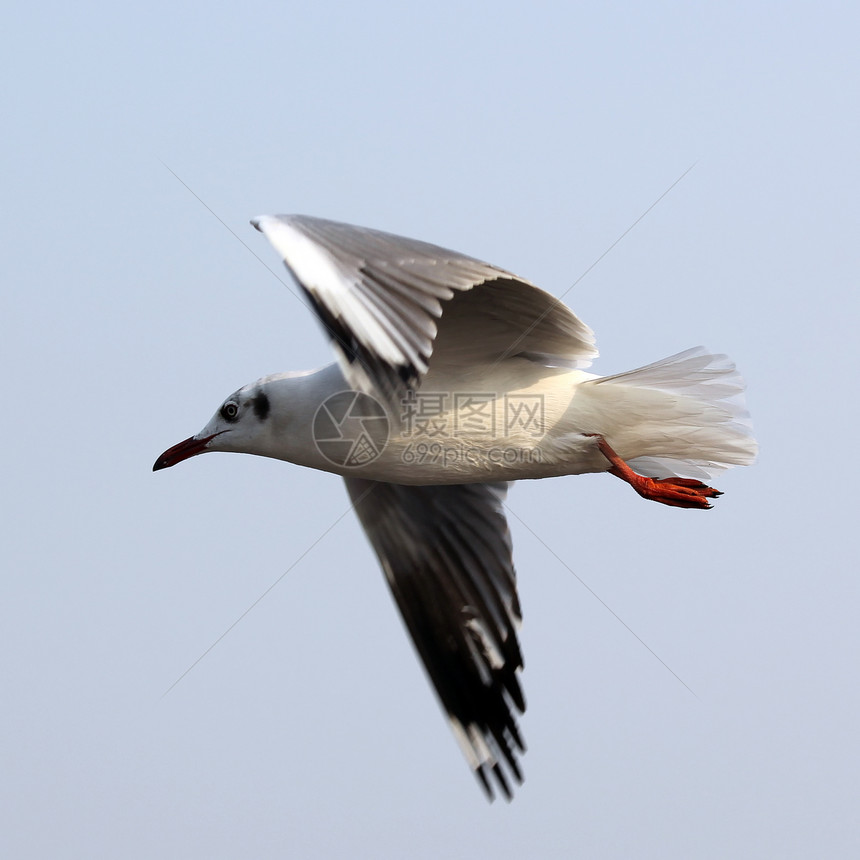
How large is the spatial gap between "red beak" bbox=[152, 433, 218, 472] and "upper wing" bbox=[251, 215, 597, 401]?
116cm

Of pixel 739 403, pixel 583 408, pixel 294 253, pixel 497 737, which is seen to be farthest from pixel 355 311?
pixel 497 737

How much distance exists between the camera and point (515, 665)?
5621 millimetres

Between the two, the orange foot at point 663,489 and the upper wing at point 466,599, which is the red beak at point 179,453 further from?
the orange foot at point 663,489

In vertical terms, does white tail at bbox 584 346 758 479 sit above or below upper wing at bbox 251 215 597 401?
below

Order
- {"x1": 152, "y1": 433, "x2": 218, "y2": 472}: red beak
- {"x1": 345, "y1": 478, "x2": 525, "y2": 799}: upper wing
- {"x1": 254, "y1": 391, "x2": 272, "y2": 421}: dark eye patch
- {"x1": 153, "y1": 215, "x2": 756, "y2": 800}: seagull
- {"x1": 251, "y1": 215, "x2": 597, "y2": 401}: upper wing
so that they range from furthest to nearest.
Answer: {"x1": 345, "y1": 478, "x2": 525, "y2": 799}: upper wing
{"x1": 152, "y1": 433, "x2": 218, "y2": 472}: red beak
{"x1": 254, "y1": 391, "x2": 272, "y2": 421}: dark eye patch
{"x1": 153, "y1": 215, "x2": 756, "y2": 800}: seagull
{"x1": 251, "y1": 215, "x2": 597, "y2": 401}: upper wing

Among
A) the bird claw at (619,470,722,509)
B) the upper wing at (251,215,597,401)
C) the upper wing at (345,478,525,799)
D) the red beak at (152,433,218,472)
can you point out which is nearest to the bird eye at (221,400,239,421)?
the red beak at (152,433,218,472)

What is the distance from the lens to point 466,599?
5.62 m

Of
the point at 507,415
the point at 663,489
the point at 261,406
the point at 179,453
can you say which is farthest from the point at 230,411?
the point at 663,489

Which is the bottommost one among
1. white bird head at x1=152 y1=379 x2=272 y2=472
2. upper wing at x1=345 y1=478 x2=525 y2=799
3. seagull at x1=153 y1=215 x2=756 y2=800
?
upper wing at x1=345 y1=478 x2=525 y2=799

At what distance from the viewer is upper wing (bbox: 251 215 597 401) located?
131 inches

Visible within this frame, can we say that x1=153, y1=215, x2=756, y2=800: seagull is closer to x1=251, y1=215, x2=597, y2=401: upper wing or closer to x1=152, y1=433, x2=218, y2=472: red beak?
x1=152, y1=433, x2=218, y2=472: red beak

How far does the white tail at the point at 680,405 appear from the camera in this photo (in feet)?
15.4

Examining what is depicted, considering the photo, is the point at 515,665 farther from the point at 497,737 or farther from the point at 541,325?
the point at 541,325

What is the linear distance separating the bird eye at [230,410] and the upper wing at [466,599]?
1.05m
